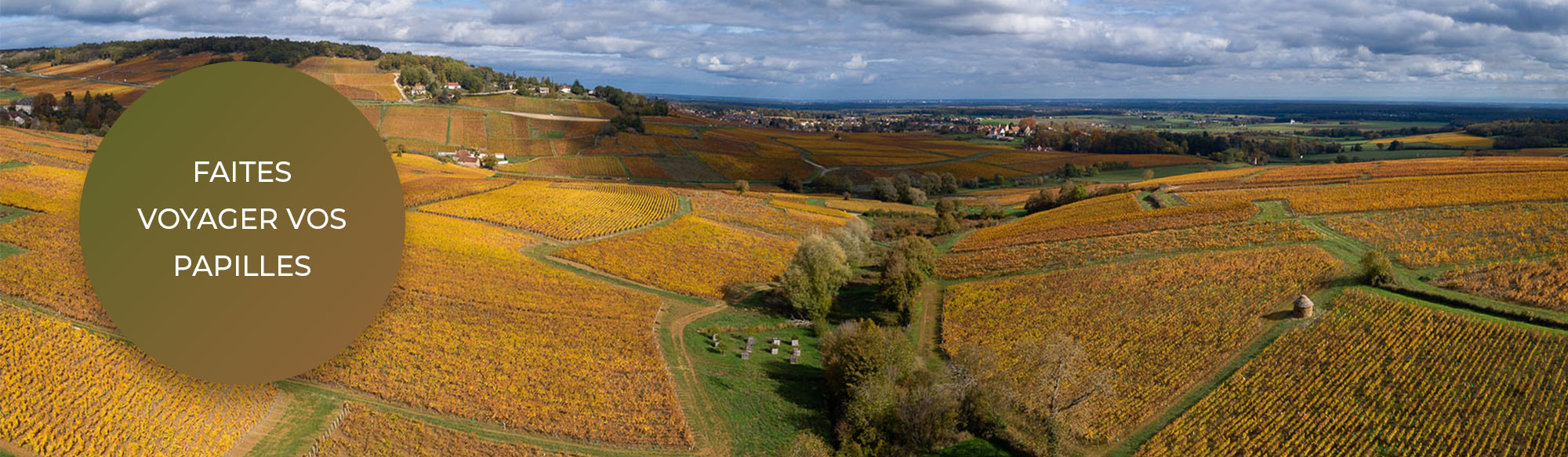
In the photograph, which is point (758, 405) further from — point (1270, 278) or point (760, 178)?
point (760, 178)

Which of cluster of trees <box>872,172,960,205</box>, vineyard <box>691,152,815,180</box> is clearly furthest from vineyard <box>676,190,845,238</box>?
vineyard <box>691,152,815,180</box>

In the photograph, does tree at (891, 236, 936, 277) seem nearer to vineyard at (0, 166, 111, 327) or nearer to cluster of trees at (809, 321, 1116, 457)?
cluster of trees at (809, 321, 1116, 457)

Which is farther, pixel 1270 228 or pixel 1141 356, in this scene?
pixel 1270 228

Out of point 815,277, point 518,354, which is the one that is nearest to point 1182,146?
point 815,277

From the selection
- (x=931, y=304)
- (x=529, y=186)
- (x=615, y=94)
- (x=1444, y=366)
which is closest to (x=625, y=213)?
(x=529, y=186)

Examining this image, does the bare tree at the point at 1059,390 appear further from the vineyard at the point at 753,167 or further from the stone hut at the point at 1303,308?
the vineyard at the point at 753,167

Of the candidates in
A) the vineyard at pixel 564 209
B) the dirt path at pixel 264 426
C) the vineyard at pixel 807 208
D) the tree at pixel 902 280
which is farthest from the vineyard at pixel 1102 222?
the dirt path at pixel 264 426
